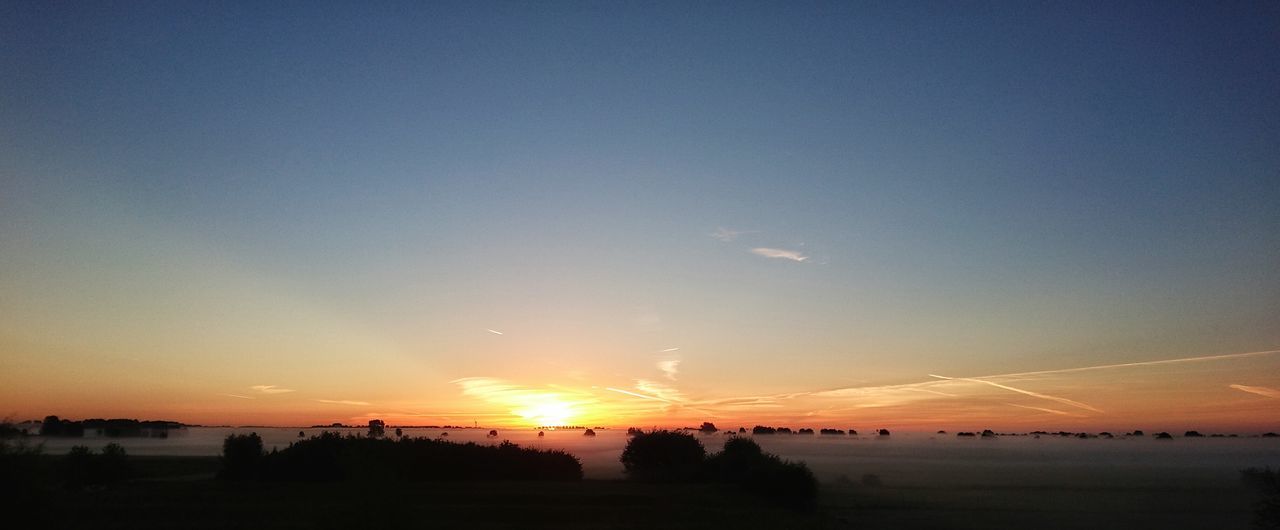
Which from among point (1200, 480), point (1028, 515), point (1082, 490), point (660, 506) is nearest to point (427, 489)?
point (660, 506)

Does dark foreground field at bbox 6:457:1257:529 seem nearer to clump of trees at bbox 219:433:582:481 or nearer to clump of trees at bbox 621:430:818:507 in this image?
clump of trees at bbox 621:430:818:507

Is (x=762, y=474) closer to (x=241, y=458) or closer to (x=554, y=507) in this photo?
(x=554, y=507)

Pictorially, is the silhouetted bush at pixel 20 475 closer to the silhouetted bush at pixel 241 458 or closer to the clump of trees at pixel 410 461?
the clump of trees at pixel 410 461

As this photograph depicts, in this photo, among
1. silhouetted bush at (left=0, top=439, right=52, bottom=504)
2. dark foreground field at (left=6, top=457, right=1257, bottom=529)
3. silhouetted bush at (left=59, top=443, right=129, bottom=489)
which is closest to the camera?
silhouetted bush at (left=0, top=439, right=52, bottom=504)

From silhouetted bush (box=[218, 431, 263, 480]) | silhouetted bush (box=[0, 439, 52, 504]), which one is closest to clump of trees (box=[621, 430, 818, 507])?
silhouetted bush (box=[218, 431, 263, 480])

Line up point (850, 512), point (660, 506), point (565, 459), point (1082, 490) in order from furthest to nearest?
point (1082, 490) → point (565, 459) → point (850, 512) → point (660, 506)

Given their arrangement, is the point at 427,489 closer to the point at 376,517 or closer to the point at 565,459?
the point at 565,459

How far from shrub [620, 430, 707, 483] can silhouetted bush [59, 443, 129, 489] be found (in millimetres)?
23763

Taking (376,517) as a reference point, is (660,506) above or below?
below

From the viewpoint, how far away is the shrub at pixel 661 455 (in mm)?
40438

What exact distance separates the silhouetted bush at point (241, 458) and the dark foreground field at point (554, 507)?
1.02 m

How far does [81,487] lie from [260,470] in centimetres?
642

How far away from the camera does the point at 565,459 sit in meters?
38.9

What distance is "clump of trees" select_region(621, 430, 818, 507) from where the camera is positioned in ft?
104
